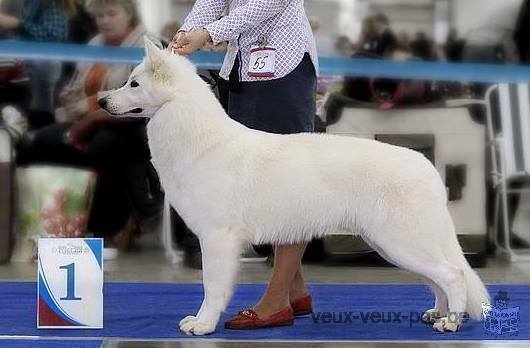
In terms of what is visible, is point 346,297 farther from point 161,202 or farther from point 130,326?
point 161,202

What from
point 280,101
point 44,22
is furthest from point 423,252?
point 44,22

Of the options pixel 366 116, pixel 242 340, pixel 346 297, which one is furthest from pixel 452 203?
pixel 242 340

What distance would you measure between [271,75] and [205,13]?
398 mm

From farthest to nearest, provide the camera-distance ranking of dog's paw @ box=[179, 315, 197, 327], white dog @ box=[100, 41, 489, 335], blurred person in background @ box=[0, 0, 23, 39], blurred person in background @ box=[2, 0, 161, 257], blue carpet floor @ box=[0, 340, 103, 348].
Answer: blurred person in background @ box=[0, 0, 23, 39] → blurred person in background @ box=[2, 0, 161, 257] → dog's paw @ box=[179, 315, 197, 327] → white dog @ box=[100, 41, 489, 335] → blue carpet floor @ box=[0, 340, 103, 348]

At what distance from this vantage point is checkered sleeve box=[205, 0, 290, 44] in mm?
3525

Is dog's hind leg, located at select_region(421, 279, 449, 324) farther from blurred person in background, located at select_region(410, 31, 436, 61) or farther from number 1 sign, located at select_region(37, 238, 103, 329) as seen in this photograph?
blurred person in background, located at select_region(410, 31, 436, 61)

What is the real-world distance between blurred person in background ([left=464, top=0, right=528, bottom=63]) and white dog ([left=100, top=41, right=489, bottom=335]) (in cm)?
372

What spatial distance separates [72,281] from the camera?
3.51 m

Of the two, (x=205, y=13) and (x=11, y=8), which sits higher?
(x=205, y=13)

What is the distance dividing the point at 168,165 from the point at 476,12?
15.4 feet

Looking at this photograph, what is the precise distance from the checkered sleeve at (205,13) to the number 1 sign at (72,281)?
90cm

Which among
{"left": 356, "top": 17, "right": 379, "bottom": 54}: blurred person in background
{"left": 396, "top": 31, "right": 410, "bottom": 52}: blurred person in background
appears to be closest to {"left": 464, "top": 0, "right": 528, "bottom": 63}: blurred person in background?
{"left": 396, "top": 31, "right": 410, "bottom": 52}: blurred person in background

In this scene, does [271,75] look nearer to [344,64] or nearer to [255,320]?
[255,320]

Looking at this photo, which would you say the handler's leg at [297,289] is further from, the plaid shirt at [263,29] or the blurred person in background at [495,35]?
the blurred person in background at [495,35]
